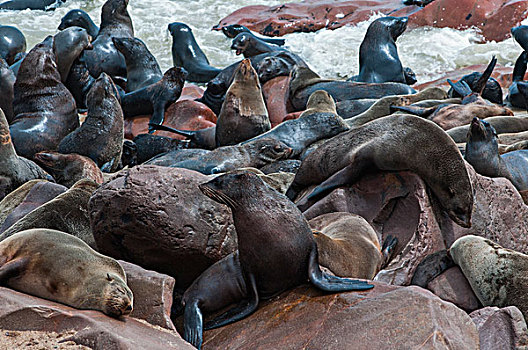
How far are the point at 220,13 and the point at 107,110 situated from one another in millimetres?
18280

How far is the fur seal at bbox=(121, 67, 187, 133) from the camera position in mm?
10531

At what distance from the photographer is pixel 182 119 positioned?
1044cm

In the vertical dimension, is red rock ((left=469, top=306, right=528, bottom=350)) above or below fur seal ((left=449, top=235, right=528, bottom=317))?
above

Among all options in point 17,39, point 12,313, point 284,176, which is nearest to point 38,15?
point 17,39

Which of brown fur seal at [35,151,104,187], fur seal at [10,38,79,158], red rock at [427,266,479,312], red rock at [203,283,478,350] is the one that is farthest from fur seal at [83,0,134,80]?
red rock at [203,283,478,350]

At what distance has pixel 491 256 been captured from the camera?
402 centimetres

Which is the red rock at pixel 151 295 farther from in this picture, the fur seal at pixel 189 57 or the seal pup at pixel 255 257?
the fur seal at pixel 189 57

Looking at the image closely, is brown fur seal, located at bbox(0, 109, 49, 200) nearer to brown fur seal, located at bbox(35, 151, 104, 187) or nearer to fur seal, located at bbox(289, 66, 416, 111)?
brown fur seal, located at bbox(35, 151, 104, 187)

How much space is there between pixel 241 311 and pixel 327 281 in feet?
1.41

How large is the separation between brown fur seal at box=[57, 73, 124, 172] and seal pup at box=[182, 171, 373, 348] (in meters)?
4.90

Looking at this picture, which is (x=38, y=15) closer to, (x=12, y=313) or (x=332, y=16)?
(x=332, y=16)

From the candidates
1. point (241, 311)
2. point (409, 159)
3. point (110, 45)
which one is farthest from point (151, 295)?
point (110, 45)

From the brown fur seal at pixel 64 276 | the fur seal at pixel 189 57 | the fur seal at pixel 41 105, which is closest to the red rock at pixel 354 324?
the brown fur seal at pixel 64 276

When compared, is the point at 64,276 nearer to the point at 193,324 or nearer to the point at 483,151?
the point at 193,324
